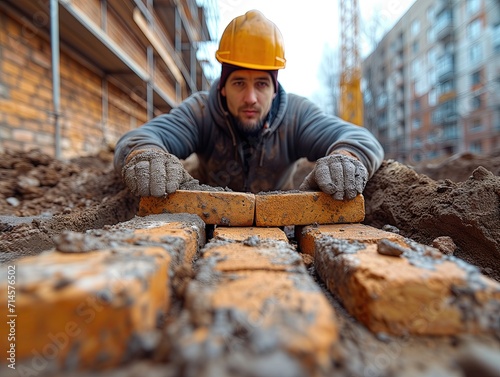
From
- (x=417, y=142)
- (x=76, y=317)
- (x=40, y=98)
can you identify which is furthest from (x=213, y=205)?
(x=417, y=142)

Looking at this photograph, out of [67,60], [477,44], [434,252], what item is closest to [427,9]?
[477,44]

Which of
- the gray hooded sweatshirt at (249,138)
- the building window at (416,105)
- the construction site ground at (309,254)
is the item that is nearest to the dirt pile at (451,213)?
the construction site ground at (309,254)

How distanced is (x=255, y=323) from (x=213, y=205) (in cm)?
96

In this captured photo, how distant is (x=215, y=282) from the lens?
83cm

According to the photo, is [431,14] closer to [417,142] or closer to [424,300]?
[417,142]

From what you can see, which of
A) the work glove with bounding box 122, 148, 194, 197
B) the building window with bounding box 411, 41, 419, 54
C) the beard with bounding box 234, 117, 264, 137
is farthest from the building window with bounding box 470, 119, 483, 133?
the work glove with bounding box 122, 148, 194, 197

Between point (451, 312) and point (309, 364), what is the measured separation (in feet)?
1.50

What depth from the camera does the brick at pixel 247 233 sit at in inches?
52.3

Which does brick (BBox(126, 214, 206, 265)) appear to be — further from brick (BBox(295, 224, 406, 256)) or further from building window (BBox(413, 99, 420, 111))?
building window (BBox(413, 99, 420, 111))

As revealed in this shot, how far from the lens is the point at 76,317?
0.62 metres

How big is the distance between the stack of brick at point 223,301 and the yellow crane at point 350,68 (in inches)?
725

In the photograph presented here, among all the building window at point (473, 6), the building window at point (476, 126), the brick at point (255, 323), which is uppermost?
the building window at point (473, 6)

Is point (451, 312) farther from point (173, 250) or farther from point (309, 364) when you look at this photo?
point (173, 250)

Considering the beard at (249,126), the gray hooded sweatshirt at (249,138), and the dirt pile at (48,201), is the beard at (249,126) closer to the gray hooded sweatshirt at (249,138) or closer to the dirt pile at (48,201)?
the gray hooded sweatshirt at (249,138)
